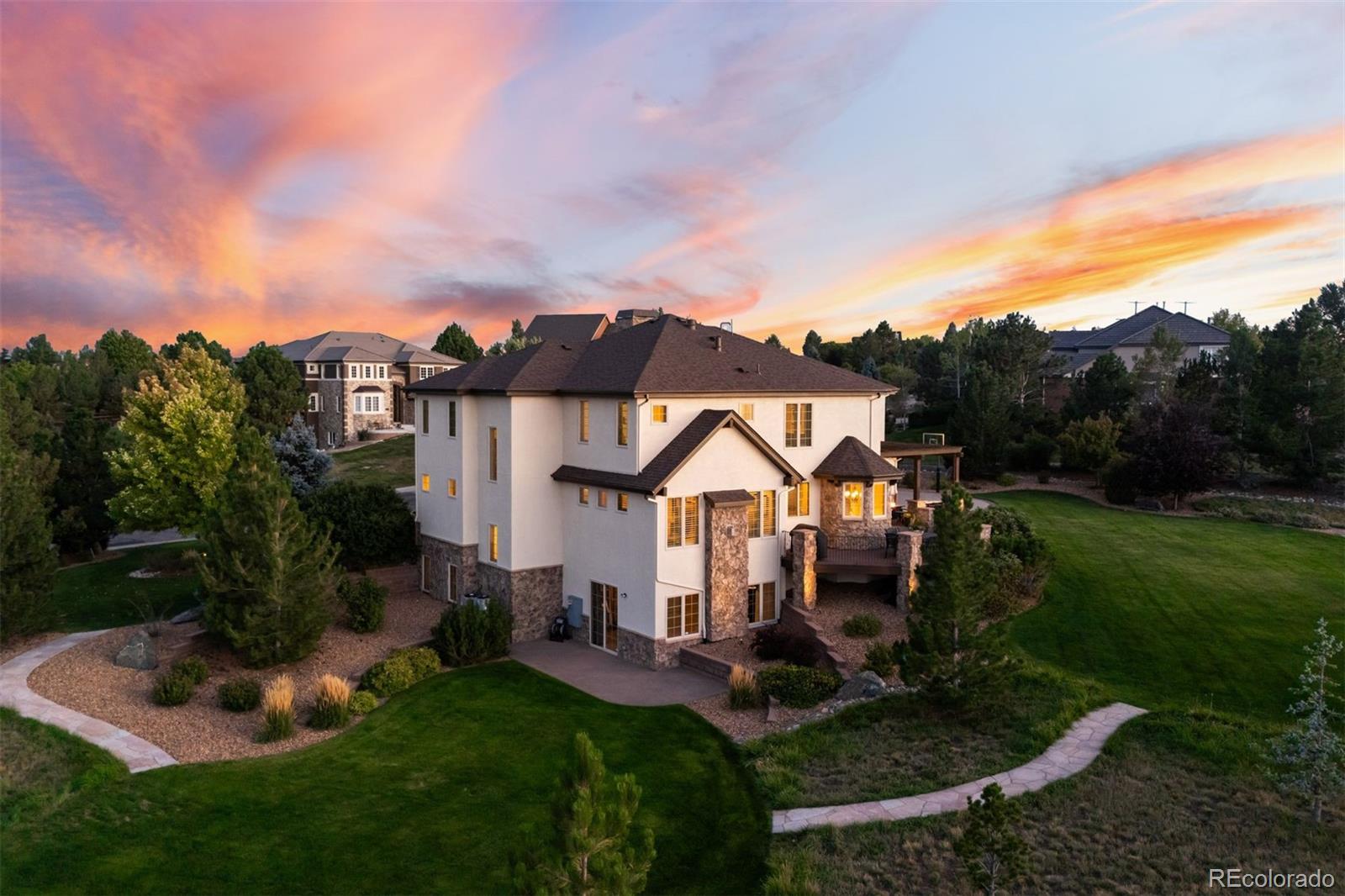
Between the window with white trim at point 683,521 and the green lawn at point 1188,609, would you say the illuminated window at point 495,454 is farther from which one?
the green lawn at point 1188,609

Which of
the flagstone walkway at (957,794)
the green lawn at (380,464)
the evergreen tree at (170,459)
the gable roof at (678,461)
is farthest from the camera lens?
the green lawn at (380,464)

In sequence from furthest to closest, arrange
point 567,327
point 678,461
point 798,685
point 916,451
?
point 567,327 → point 916,451 → point 678,461 → point 798,685

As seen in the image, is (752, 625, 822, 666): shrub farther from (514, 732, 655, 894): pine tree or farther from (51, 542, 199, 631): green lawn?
(51, 542, 199, 631): green lawn

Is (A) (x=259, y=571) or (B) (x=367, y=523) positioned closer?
(A) (x=259, y=571)

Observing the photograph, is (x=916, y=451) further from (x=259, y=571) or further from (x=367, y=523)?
(x=259, y=571)

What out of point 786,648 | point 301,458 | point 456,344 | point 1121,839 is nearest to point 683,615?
point 786,648

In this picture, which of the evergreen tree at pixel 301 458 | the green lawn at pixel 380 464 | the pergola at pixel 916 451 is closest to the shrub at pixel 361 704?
the evergreen tree at pixel 301 458

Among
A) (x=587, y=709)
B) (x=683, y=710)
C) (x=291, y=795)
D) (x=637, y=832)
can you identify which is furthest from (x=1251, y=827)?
(x=291, y=795)
